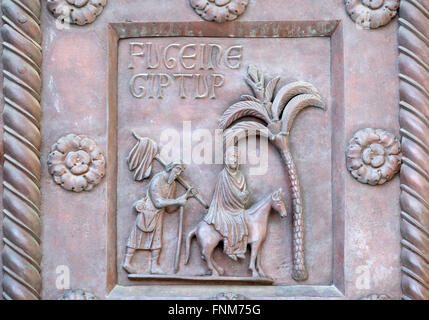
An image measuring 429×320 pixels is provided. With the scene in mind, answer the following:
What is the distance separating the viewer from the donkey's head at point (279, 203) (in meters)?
4.41

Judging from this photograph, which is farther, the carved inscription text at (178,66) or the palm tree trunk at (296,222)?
the carved inscription text at (178,66)

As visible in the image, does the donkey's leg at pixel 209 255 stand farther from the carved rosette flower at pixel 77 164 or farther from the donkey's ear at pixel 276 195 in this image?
the carved rosette flower at pixel 77 164

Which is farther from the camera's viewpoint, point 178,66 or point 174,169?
point 178,66

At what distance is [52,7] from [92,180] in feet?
3.05

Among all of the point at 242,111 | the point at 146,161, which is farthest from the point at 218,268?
the point at 242,111

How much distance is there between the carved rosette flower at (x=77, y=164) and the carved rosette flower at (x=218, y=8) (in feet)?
2.94

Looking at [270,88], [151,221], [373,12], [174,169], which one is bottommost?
[151,221]

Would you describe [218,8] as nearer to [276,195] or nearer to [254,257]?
[276,195]

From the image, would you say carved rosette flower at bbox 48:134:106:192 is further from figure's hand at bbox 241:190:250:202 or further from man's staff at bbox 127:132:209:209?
figure's hand at bbox 241:190:250:202

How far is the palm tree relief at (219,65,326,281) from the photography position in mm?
4480

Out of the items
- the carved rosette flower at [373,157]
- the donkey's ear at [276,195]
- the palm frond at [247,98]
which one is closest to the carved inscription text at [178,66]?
the palm frond at [247,98]

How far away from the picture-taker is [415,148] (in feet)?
14.3

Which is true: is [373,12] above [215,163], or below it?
above

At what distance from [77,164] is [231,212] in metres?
0.83
